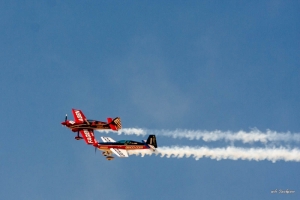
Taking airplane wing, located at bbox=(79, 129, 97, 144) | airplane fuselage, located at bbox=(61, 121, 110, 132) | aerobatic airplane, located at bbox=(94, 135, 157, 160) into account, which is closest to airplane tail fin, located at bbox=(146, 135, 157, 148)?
aerobatic airplane, located at bbox=(94, 135, 157, 160)

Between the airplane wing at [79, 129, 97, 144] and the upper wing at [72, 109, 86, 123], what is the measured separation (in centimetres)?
202

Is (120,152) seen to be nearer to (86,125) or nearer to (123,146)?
(123,146)

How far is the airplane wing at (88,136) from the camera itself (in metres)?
93.6

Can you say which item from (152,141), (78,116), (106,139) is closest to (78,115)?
(78,116)

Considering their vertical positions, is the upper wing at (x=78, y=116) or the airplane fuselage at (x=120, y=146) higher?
the upper wing at (x=78, y=116)

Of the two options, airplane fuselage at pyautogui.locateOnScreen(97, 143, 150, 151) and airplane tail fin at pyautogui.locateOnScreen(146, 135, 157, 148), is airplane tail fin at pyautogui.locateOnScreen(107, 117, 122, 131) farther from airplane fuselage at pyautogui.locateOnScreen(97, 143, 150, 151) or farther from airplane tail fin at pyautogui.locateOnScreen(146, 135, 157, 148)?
airplane tail fin at pyautogui.locateOnScreen(146, 135, 157, 148)

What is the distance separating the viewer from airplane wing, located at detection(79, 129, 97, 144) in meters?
93.6

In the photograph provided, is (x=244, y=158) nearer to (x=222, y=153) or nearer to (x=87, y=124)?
(x=222, y=153)

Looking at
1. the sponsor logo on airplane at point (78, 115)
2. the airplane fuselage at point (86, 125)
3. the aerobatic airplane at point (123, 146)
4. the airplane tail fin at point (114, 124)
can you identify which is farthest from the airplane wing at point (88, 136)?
the airplane tail fin at point (114, 124)

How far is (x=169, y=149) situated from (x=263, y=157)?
17823 mm

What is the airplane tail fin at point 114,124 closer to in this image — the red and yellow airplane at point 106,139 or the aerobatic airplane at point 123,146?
the red and yellow airplane at point 106,139

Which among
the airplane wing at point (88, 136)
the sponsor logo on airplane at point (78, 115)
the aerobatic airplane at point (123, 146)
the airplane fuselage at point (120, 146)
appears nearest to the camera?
the aerobatic airplane at point (123, 146)

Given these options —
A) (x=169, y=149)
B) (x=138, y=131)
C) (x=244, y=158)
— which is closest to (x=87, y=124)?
(x=138, y=131)

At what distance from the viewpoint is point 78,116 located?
96.4 m
